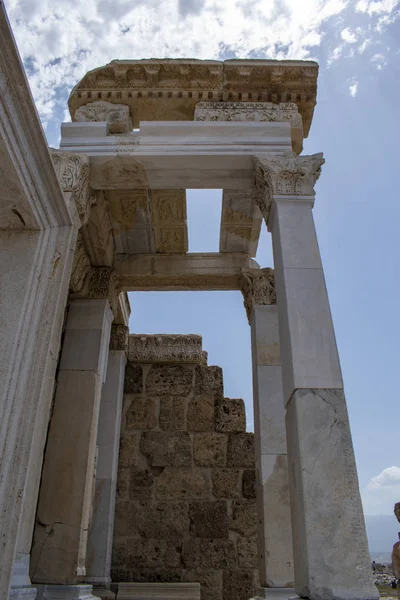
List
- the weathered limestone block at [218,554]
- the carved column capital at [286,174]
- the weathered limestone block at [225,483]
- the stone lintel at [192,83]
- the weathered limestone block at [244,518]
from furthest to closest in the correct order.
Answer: the weathered limestone block at [225,483] → the weathered limestone block at [244,518] → the weathered limestone block at [218,554] → the stone lintel at [192,83] → the carved column capital at [286,174]

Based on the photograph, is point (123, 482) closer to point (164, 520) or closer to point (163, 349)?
point (164, 520)

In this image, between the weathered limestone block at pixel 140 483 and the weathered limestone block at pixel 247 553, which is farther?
the weathered limestone block at pixel 140 483

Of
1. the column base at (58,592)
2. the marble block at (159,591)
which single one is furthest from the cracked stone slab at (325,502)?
the marble block at (159,591)

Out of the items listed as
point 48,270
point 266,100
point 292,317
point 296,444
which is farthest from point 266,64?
point 296,444

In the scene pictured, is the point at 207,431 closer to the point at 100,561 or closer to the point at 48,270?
the point at 100,561

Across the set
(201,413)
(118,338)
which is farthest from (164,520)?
(118,338)

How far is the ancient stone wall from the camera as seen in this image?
7.38 metres

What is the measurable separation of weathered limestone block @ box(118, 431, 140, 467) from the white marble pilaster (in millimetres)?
2568

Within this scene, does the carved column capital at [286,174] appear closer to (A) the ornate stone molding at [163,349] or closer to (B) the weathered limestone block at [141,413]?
(A) the ornate stone molding at [163,349]

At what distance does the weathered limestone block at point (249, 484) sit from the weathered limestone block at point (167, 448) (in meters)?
0.91

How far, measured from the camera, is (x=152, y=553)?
295 inches

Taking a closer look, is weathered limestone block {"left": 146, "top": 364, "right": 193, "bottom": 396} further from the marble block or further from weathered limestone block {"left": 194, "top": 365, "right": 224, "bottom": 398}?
the marble block

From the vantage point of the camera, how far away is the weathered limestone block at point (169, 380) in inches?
336

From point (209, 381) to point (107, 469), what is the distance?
88.7 inches
